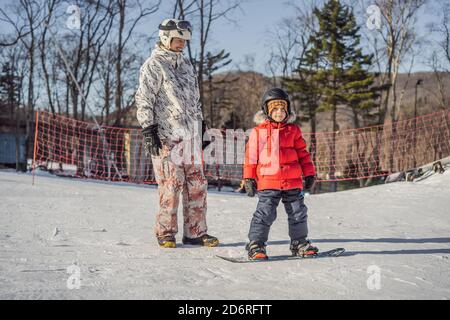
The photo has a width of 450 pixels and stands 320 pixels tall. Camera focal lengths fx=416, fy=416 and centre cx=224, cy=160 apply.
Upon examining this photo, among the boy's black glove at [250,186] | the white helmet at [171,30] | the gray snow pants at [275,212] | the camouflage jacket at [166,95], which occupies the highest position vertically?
the white helmet at [171,30]

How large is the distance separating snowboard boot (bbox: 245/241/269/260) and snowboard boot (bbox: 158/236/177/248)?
0.69 m

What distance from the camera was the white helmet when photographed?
360cm

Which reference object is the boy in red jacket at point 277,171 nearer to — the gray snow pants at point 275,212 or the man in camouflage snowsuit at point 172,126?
the gray snow pants at point 275,212

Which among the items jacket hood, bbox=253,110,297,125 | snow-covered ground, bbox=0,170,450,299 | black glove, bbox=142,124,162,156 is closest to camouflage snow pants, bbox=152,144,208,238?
black glove, bbox=142,124,162,156

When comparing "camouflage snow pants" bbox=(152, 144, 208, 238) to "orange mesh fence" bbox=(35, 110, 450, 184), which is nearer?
"camouflage snow pants" bbox=(152, 144, 208, 238)

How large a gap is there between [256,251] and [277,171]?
63cm

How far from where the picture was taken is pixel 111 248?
3250 mm

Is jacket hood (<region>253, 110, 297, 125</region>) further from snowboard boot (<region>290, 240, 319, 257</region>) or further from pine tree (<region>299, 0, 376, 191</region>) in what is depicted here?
pine tree (<region>299, 0, 376, 191</region>)

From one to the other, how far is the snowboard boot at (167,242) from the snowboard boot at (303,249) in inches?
38.4

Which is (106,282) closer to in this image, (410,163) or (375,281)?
(375,281)

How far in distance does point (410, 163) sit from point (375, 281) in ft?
65.0

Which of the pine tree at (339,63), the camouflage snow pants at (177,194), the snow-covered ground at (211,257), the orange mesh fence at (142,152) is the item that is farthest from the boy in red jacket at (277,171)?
the pine tree at (339,63)

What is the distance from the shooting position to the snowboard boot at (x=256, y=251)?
296 centimetres
